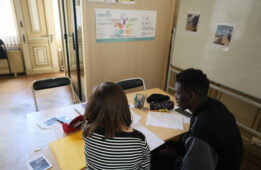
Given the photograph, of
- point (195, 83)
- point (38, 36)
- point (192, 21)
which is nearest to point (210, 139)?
point (195, 83)

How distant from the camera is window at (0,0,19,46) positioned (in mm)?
4027

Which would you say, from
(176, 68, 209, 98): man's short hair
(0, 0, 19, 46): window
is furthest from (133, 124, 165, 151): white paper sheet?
(0, 0, 19, 46): window

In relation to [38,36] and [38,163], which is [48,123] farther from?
[38,36]

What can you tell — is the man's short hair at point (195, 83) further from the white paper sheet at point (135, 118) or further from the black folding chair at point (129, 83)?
the black folding chair at point (129, 83)

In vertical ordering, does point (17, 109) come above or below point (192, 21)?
below

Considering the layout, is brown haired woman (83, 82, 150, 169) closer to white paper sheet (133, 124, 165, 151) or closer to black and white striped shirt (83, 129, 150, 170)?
black and white striped shirt (83, 129, 150, 170)

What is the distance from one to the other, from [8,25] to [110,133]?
15.1 feet

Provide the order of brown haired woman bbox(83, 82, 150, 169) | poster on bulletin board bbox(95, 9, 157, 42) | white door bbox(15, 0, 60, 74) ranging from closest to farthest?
brown haired woman bbox(83, 82, 150, 169)
poster on bulletin board bbox(95, 9, 157, 42)
white door bbox(15, 0, 60, 74)

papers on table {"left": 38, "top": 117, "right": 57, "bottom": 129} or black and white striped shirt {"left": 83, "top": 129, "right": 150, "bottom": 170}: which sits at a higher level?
black and white striped shirt {"left": 83, "top": 129, "right": 150, "bottom": 170}

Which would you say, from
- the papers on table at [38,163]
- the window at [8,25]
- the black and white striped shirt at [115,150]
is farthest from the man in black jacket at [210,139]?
the window at [8,25]

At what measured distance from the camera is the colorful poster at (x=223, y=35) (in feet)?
6.32

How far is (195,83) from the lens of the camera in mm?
1095

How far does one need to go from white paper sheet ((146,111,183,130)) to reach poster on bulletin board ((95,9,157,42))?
1.25 metres

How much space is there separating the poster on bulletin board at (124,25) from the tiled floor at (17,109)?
165 cm
